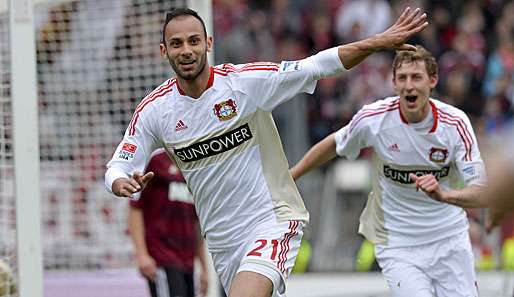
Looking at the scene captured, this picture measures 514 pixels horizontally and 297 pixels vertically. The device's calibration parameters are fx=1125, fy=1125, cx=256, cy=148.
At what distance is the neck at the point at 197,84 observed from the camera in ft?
20.6

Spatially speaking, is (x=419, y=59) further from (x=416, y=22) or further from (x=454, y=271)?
(x=416, y=22)

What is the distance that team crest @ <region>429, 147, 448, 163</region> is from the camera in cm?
714

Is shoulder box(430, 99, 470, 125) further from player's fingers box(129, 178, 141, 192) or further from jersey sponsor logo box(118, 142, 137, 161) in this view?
player's fingers box(129, 178, 141, 192)

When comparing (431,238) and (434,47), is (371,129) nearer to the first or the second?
(431,238)

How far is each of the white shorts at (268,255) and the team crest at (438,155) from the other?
4.02 ft

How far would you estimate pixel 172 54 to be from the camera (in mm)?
Result: 6254

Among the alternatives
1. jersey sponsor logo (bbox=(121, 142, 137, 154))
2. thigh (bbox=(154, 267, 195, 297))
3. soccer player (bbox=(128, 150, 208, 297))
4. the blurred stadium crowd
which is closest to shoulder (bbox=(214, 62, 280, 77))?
jersey sponsor logo (bbox=(121, 142, 137, 154))

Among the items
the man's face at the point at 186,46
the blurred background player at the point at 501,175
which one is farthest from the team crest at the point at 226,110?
the blurred background player at the point at 501,175

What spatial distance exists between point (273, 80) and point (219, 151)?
497mm

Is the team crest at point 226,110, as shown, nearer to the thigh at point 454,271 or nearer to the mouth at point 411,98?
the mouth at point 411,98

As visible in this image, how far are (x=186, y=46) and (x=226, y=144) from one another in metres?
0.59

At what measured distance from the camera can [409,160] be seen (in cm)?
721

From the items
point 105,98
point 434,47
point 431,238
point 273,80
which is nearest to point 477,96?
point 434,47

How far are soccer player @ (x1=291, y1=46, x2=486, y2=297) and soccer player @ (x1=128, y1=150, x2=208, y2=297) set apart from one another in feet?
4.88
